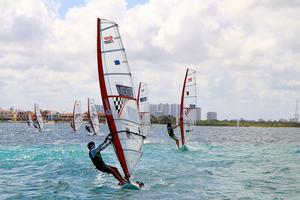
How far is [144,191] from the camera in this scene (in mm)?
13414

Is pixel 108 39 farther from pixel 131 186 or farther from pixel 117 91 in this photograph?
pixel 131 186

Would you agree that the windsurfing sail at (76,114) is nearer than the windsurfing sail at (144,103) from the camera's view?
No

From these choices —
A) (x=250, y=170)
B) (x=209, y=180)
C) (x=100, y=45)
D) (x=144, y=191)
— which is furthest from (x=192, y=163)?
(x=100, y=45)

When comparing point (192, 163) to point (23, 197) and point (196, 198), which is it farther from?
point (23, 197)

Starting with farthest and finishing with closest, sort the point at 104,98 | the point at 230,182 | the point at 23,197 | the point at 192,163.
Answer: the point at 192,163, the point at 230,182, the point at 104,98, the point at 23,197

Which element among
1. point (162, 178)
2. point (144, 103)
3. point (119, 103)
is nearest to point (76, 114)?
point (144, 103)

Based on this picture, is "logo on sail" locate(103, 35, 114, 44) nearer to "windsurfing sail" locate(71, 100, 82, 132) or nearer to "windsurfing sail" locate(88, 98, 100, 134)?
"windsurfing sail" locate(88, 98, 100, 134)

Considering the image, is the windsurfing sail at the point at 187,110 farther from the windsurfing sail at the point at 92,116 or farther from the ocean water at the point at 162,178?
the windsurfing sail at the point at 92,116

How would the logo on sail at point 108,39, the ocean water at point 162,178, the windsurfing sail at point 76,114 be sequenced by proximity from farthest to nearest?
the windsurfing sail at point 76,114 → the logo on sail at point 108,39 → the ocean water at point 162,178

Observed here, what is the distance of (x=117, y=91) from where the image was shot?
533 inches

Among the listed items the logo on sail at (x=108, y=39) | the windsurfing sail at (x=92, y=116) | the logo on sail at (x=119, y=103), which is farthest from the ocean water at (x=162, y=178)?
the windsurfing sail at (x=92, y=116)

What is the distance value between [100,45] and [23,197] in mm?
Answer: 5138

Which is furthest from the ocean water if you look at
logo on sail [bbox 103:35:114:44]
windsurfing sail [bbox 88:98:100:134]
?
windsurfing sail [bbox 88:98:100:134]

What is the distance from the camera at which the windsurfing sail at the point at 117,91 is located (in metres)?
13.4
